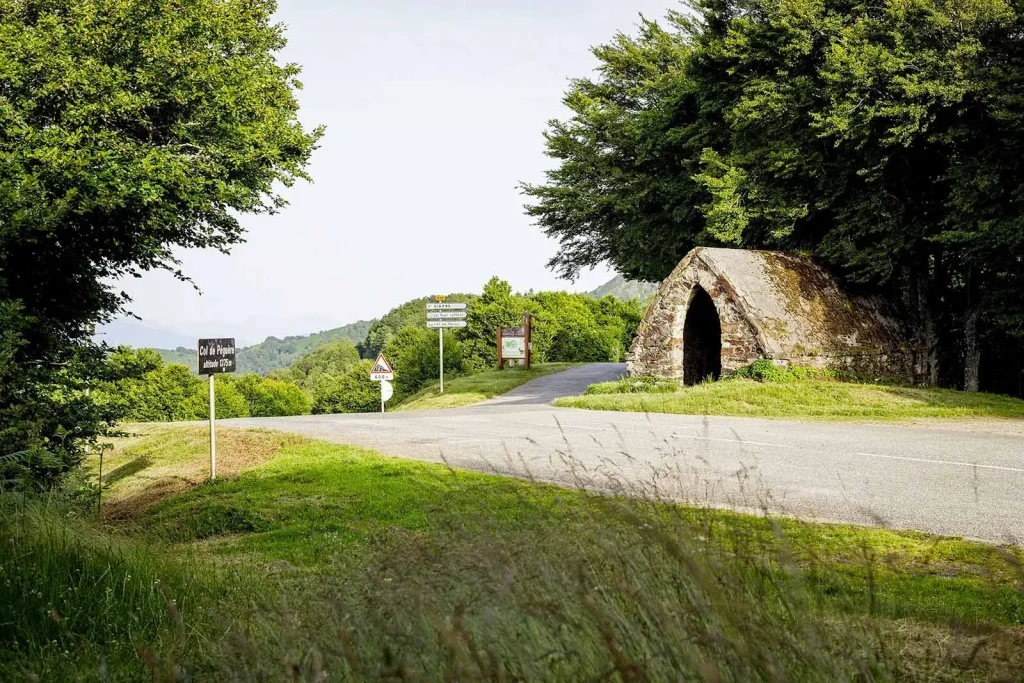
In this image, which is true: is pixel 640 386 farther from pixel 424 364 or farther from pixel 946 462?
pixel 424 364

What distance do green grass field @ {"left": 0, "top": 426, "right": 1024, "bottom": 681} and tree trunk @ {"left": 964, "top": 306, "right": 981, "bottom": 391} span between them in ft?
58.2

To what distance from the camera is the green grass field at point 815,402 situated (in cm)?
1627

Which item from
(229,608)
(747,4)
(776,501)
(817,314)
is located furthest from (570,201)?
(229,608)

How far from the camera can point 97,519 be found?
30.7ft

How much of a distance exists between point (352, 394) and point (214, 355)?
5888cm

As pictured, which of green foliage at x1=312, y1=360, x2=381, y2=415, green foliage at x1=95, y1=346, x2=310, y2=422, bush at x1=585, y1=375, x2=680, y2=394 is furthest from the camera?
green foliage at x1=312, y1=360, x2=381, y2=415

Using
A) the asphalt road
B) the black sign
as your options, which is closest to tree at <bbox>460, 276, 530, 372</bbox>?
the asphalt road

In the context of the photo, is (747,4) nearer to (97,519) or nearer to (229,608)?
(97,519)

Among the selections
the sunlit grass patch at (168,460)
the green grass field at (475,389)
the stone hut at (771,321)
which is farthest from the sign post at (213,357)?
the stone hut at (771,321)

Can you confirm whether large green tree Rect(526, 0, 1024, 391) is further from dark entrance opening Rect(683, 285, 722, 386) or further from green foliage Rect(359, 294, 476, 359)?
green foliage Rect(359, 294, 476, 359)

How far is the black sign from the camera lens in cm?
1252

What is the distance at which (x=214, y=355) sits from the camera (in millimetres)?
12688

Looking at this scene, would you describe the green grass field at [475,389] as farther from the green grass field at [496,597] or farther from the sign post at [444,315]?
the green grass field at [496,597]

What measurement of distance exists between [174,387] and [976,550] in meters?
55.3
